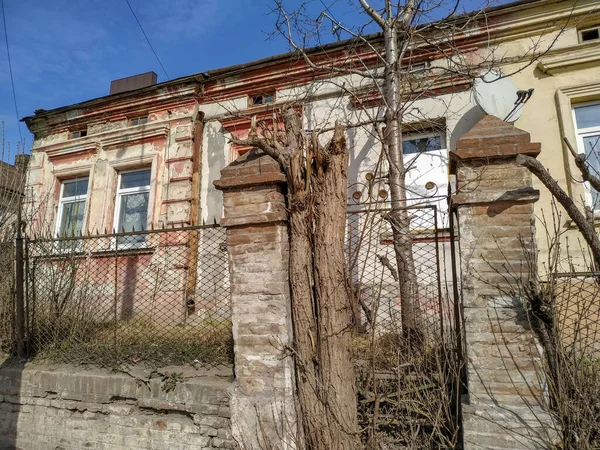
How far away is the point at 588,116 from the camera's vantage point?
20.7 ft

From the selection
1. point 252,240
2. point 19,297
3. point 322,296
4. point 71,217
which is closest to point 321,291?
point 322,296

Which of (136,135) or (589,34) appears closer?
(589,34)

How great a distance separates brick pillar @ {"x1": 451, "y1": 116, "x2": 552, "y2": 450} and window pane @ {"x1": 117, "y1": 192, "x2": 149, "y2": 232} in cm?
749

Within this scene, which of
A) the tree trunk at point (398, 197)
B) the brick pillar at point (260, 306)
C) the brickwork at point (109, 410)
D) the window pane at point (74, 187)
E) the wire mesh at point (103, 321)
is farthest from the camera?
the window pane at point (74, 187)

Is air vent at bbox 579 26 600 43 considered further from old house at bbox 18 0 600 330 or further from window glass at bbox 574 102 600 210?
window glass at bbox 574 102 600 210

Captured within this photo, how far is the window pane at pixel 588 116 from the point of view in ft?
20.6

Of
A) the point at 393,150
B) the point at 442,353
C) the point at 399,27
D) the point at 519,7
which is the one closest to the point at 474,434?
the point at 442,353

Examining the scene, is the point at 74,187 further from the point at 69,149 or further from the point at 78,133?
the point at 78,133

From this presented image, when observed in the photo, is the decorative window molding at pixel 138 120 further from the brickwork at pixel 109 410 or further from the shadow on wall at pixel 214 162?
the brickwork at pixel 109 410

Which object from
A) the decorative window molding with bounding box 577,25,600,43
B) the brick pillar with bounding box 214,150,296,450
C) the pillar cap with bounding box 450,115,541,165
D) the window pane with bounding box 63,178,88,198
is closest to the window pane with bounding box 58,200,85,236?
the window pane with bounding box 63,178,88,198

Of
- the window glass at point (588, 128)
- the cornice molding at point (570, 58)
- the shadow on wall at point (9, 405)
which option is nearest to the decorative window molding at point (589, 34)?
the cornice molding at point (570, 58)

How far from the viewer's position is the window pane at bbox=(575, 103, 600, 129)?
247 inches

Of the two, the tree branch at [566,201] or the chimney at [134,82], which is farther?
the chimney at [134,82]

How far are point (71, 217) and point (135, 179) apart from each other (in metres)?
1.91
